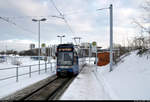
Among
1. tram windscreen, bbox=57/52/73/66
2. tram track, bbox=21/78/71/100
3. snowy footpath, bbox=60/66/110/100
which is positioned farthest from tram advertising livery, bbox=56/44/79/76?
tram track, bbox=21/78/71/100

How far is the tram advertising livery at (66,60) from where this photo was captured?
13.3 m

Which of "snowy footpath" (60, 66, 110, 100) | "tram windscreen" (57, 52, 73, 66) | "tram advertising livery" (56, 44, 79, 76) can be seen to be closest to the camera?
"snowy footpath" (60, 66, 110, 100)

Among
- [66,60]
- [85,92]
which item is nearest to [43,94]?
[85,92]

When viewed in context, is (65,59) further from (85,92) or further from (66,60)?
(85,92)

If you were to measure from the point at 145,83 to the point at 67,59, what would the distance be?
9.12 meters

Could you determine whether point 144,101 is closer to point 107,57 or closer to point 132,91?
point 132,91

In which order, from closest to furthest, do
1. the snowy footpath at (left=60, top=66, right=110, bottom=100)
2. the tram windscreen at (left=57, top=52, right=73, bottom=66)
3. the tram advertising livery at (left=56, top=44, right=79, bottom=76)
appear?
the snowy footpath at (left=60, top=66, right=110, bottom=100)
the tram advertising livery at (left=56, top=44, right=79, bottom=76)
the tram windscreen at (left=57, top=52, right=73, bottom=66)

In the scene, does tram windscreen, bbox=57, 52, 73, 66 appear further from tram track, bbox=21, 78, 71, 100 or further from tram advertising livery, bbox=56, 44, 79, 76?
tram track, bbox=21, 78, 71, 100

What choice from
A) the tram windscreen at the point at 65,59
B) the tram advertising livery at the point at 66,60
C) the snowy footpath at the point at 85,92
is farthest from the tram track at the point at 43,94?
the tram windscreen at the point at 65,59

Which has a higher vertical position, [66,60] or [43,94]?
[66,60]

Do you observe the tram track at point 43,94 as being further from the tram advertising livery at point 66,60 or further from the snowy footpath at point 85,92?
the tram advertising livery at point 66,60

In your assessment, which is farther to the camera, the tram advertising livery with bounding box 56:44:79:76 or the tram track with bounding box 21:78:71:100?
the tram advertising livery with bounding box 56:44:79:76

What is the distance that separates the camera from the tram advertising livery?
13273mm

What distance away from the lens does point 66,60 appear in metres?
13.6
